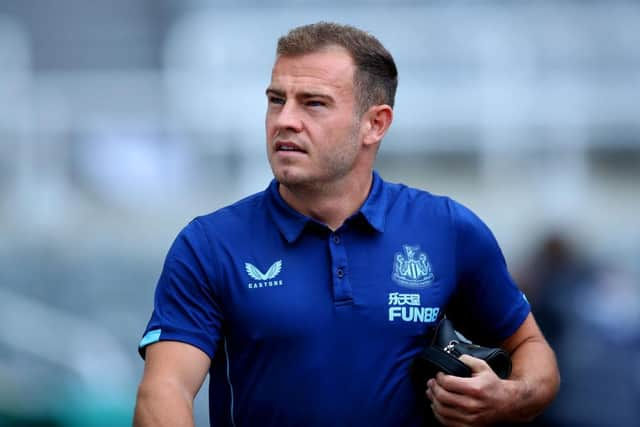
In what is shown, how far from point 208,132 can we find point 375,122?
34.8ft

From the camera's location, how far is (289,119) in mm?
3527

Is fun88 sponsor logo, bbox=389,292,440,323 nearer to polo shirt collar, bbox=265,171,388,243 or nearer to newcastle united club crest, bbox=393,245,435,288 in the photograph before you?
newcastle united club crest, bbox=393,245,435,288

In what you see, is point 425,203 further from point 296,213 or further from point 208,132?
point 208,132

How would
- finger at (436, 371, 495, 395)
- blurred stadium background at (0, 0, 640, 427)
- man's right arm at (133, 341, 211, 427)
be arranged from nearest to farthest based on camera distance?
man's right arm at (133, 341, 211, 427) < finger at (436, 371, 495, 395) < blurred stadium background at (0, 0, 640, 427)

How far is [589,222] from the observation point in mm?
13852

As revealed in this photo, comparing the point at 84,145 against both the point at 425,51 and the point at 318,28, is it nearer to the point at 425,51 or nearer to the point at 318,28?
the point at 425,51

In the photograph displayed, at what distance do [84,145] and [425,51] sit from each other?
4328 mm

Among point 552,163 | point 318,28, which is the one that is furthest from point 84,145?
point 318,28

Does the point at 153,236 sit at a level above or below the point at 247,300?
below

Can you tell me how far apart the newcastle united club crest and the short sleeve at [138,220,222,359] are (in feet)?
1.74

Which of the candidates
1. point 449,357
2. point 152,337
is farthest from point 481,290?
point 152,337

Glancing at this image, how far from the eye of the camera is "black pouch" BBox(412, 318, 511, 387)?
3.44 meters

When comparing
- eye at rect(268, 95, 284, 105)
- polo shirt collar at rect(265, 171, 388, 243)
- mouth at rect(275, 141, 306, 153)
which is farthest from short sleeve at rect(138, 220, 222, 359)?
eye at rect(268, 95, 284, 105)

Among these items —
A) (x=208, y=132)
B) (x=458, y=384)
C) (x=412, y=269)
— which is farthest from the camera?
(x=208, y=132)
